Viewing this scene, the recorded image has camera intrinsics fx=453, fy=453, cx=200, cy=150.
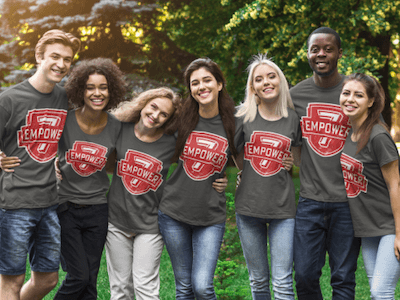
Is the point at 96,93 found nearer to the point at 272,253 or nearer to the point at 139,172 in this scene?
the point at 139,172

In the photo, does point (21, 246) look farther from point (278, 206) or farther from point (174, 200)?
point (278, 206)

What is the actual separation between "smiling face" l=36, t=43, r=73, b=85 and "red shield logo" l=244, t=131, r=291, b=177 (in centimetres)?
186

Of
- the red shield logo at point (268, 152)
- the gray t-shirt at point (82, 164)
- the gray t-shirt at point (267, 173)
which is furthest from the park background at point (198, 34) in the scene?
the red shield logo at point (268, 152)

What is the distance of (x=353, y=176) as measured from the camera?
3.82 meters

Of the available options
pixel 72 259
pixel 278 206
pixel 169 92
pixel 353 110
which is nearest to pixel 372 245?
pixel 278 206

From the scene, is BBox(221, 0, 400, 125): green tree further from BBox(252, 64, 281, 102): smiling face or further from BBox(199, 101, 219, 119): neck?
BBox(199, 101, 219, 119): neck

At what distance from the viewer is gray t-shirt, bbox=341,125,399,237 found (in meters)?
3.68

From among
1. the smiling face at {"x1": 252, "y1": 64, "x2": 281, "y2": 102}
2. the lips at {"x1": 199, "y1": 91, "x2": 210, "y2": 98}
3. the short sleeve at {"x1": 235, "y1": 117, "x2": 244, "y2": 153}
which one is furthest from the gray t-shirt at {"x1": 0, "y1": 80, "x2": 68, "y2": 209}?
the smiling face at {"x1": 252, "y1": 64, "x2": 281, "y2": 102}

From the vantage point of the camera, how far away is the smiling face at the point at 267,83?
4.03m

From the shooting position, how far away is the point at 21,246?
3971 millimetres

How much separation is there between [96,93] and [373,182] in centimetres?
257

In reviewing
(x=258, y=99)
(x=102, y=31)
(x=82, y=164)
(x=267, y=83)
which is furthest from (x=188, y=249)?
(x=102, y=31)

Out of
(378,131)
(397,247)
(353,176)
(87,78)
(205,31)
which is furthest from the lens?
(205,31)

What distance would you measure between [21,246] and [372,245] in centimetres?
302
